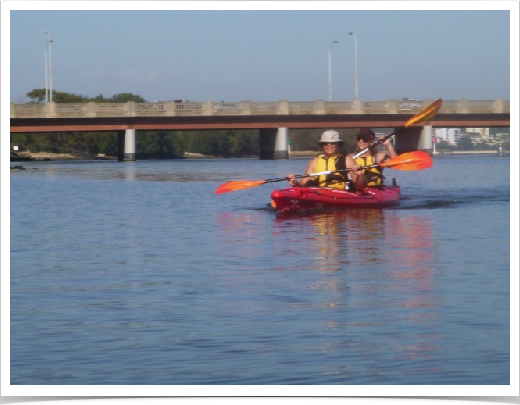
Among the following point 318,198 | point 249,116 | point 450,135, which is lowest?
point 318,198

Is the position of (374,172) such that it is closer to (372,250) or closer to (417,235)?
(417,235)

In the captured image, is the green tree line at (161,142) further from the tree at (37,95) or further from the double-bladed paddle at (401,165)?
the double-bladed paddle at (401,165)

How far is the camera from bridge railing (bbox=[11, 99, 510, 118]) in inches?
2980

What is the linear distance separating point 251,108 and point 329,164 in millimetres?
56914

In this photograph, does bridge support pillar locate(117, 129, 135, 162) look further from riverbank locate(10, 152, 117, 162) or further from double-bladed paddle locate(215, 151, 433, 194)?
double-bladed paddle locate(215, 151, 433, 194)

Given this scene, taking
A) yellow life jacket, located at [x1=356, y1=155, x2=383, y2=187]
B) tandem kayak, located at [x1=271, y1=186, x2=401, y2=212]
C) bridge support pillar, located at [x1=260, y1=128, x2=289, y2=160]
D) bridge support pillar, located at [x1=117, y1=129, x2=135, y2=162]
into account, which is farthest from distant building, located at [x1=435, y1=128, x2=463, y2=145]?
tandem kayak, located at [x1=271, y1=186, x2=401, y2=212]

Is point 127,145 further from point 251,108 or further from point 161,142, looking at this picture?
point 161,142

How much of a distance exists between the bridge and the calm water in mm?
53311

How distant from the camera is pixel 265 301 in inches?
459

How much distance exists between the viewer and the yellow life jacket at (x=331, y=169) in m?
23.5

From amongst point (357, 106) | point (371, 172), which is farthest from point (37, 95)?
point (371, 172)

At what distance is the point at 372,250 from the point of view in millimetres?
17156

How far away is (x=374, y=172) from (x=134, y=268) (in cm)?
1141

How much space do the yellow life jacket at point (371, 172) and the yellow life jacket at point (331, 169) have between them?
1256mm
